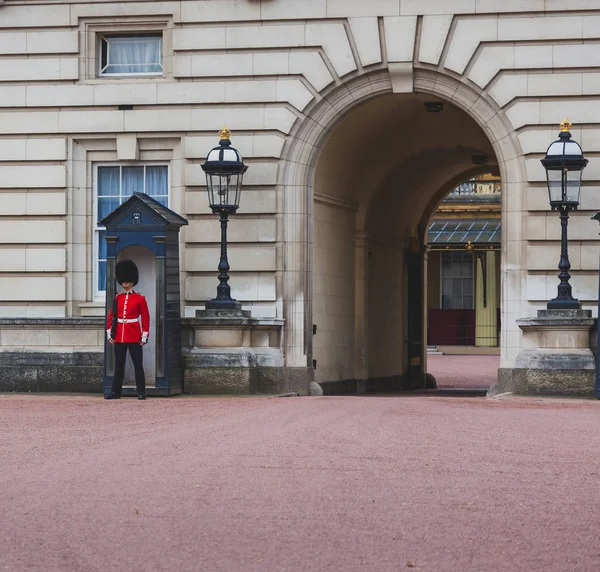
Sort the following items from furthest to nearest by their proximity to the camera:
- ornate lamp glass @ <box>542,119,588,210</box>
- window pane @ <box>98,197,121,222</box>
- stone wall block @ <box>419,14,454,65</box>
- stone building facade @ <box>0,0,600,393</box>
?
window pane @ <box>98,197,121,222</box> → stone wall block @ <box>419,14,454,65</box> → stone building facade @ <box>0,0,600,393</box> → ornate lamp glass @ <box>542,119,588,210</box>

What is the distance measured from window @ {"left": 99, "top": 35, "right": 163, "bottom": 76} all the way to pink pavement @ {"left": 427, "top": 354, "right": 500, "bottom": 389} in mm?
8021

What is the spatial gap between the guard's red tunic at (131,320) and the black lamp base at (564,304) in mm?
4205

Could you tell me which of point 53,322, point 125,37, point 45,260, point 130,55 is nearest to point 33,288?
point 45,260

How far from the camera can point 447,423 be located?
1262cm

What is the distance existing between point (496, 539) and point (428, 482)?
5.95 ft

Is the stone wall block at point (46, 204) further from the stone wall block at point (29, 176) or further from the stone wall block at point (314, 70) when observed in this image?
the stone wall block at point (314, 70)

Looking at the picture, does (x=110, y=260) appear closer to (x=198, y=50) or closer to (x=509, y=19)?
(x=198, y=50)

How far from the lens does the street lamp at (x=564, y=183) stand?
1576cm

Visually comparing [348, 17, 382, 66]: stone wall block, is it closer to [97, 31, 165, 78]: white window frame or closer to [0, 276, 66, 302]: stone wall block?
[97, 31, 165, 78]: white window frame

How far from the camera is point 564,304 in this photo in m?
15.9

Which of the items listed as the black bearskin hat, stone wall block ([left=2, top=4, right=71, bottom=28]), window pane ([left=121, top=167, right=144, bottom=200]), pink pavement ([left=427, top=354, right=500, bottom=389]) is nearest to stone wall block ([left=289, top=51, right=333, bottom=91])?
window pane ([left=121, top=167, right=144, bottom=200])

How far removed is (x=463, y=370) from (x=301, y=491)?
21671 mm

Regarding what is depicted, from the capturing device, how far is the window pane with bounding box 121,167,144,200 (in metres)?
17.7

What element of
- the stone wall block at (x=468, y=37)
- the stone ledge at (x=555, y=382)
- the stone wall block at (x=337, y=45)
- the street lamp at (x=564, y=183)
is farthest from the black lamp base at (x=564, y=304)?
the stone wall block at (x=337, y=45)
